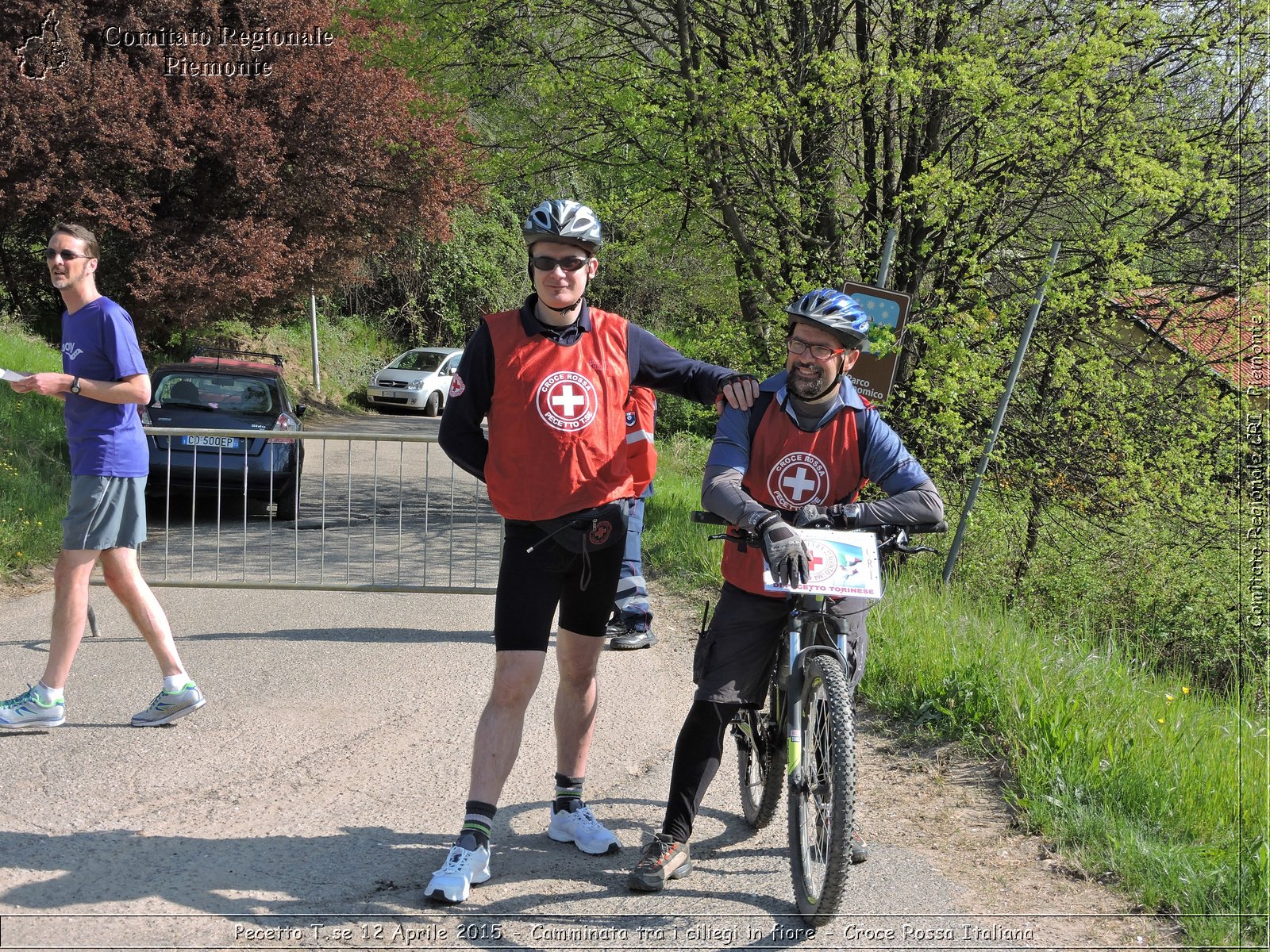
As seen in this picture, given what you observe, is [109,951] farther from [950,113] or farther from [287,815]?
[950,113]

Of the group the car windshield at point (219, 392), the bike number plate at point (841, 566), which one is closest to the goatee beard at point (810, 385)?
the bike number plate at point (841, 566)

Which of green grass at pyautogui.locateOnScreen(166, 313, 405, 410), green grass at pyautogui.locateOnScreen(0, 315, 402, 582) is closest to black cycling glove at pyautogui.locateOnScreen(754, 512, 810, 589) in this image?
green grass at pyautogui.locateOnScreen(0, 315, 402, 582)

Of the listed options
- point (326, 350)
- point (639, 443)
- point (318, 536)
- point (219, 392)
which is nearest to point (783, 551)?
point (639, 443)

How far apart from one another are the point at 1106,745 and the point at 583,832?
82.3 inches

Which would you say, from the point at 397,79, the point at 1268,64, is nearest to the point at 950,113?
the point at 1268,64

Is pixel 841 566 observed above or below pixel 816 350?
below

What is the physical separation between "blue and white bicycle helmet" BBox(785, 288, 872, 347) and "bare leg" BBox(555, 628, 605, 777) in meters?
1.30

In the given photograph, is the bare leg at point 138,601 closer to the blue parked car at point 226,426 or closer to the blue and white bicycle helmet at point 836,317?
the blue and white bicycle helmet at point 836,317

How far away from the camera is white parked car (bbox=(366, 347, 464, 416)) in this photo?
29.0m

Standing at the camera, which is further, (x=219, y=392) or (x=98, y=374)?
(x=219, y=392)

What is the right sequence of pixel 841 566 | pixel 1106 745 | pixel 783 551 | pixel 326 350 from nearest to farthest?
pixel 783 551 < pixel 841 566 < pixel 1106 745 < pixel 326 350

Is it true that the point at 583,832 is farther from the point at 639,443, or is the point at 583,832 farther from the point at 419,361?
the point at 419,361

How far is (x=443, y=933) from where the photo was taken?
348cm

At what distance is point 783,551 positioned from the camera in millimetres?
3434
